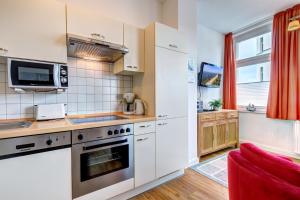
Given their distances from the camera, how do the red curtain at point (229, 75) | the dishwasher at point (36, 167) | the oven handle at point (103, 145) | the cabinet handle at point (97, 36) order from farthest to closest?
1. the red curtain at point (229, 75)
2. the cabinet handle at point (97, 36)
3. the oven handle at point (103, 145)
4. the dishwasher at point (36, 167)

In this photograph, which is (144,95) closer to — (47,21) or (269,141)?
(47,21)

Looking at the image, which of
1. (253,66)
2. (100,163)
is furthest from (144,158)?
(253,66)

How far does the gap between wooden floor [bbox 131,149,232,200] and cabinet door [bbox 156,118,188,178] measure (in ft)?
0.56

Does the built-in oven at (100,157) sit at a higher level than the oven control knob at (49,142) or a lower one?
lower

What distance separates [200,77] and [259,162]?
8.69 feet

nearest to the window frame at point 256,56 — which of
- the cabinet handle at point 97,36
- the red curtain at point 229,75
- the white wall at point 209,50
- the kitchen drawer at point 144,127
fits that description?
the red curtain at point 229,75

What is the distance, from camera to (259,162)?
3.18 ft

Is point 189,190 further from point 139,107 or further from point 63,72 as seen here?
point 63,72

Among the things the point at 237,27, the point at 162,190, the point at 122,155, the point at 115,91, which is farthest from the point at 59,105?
the point at 237,27

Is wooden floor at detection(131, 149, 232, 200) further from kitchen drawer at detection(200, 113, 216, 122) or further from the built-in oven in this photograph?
kitchen drawer at detection(200, 113, 216, 122)

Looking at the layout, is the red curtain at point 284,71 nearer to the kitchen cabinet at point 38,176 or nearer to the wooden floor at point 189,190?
the wooden floor at point 189,190

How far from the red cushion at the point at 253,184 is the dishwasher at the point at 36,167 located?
1379 mm

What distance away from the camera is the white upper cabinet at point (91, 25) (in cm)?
162

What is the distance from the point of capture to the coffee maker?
2229mm
